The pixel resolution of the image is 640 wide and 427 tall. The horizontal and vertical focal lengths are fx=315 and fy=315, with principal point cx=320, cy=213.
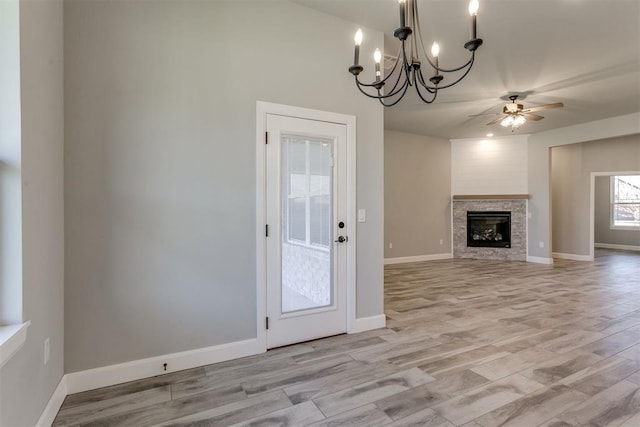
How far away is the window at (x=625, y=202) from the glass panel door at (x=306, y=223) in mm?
11236

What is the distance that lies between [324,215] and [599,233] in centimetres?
1145

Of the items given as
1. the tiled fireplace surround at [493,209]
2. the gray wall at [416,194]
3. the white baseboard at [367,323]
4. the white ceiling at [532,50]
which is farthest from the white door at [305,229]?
the tiled fireplace surround at [493,209]

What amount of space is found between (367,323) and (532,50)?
358cm

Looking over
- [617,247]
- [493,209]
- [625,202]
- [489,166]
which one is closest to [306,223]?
[493,209]

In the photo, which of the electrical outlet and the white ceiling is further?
the white ceiling

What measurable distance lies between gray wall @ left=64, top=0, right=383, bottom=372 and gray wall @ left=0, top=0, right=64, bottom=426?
12 cm

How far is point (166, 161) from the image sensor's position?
7.68ft

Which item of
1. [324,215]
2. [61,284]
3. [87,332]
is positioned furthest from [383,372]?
[61,284]

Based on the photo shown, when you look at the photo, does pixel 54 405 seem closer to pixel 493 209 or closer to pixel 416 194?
pixel 416 194

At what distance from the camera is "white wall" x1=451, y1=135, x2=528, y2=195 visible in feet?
24.7

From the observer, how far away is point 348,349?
2.78 metres

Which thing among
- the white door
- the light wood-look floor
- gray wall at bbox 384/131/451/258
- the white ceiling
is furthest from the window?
the white door

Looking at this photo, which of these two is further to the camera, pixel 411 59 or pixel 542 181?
pixel 542 181

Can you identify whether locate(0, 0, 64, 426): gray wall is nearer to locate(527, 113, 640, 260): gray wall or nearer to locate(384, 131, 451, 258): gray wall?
locate(384, 131, 451, 258): gray wall
